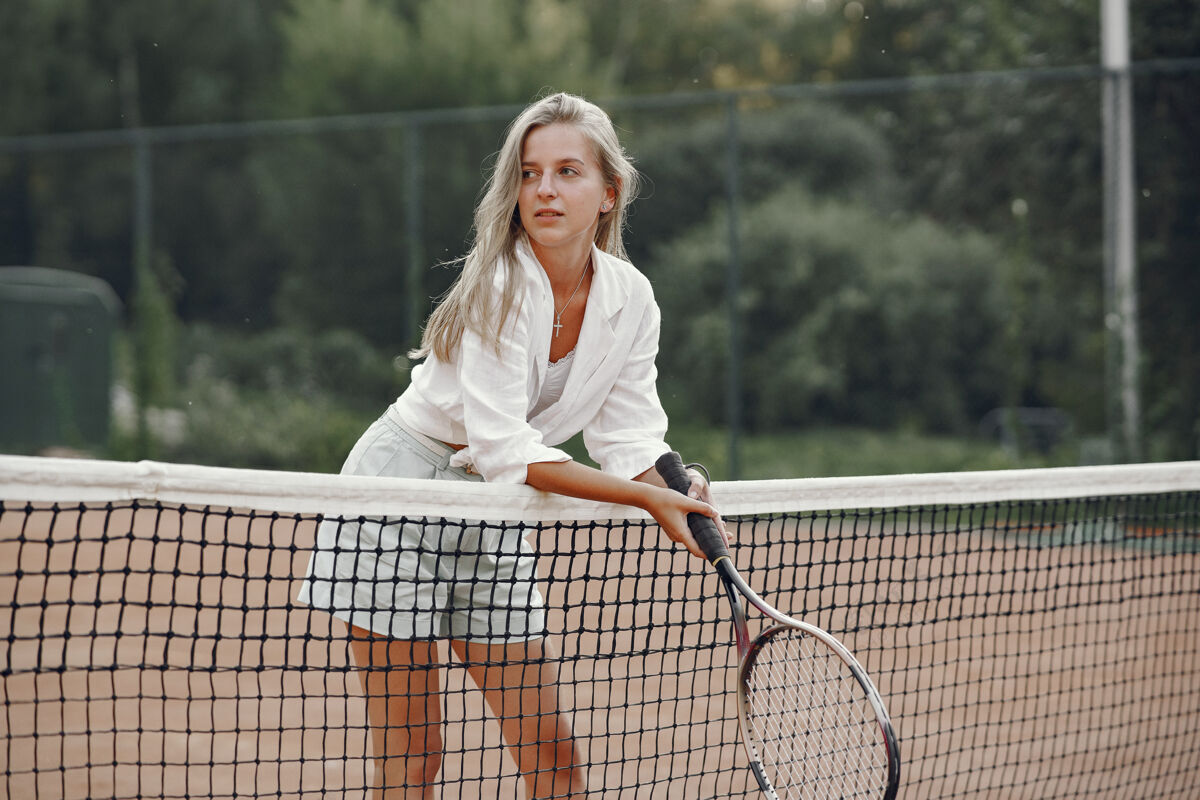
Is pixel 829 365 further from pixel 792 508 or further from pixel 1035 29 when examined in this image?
pixel 792 508

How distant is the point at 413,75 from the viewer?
15609 mm

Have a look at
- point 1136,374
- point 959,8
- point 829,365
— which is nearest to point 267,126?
point 829,365

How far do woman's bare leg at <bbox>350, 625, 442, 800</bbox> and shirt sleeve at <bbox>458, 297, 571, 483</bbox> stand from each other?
0.37m

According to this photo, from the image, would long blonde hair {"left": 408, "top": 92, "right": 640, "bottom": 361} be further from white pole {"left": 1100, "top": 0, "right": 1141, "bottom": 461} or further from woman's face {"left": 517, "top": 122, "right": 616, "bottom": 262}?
white pole {"left": 1100, "top": 0, "right": 1141, "bottom": 461}

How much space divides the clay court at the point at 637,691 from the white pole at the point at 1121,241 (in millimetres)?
1084

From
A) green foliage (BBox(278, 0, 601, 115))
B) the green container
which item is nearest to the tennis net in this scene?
the green container

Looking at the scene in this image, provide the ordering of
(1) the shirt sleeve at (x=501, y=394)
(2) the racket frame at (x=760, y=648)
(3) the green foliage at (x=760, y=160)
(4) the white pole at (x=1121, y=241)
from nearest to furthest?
(2) the racket frame at (x=760, y=648), (1) the shirt sleeve at (x=501, y=394), (4) the white pole at (x=1121, y=241), (3) the green foliage at (x=760, y=160)

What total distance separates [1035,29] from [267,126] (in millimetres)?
5039

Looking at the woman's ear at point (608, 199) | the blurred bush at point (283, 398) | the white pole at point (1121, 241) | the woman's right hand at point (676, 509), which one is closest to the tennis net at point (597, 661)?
the woman's right hand at point (676, 509)

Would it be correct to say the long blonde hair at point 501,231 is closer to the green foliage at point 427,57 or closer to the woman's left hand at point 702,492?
the woman's left hand at point 702,492

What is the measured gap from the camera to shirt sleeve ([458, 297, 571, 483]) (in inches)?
73.4

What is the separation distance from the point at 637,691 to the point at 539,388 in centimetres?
212

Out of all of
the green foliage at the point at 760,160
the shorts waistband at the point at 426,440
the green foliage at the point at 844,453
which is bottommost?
the green foliage at the point at 844,453

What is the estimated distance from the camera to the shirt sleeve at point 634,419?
6.85ft
